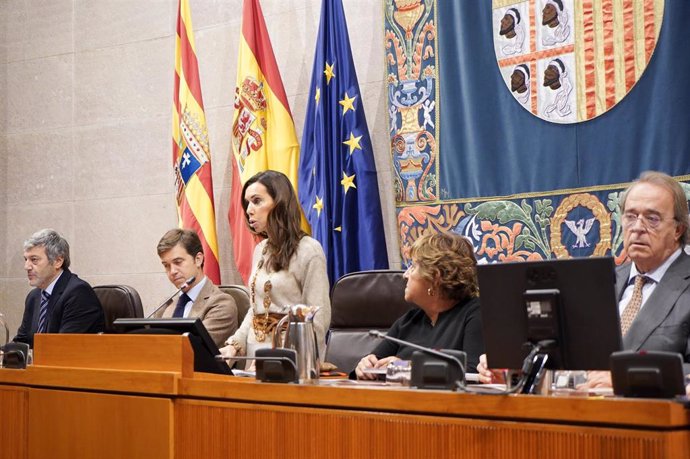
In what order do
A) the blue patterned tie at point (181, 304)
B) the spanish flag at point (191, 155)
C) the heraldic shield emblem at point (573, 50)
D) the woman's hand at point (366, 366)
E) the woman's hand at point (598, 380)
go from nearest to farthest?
the woman's hand at point (598, 380), the woman's hand at point (366, 366), the heraldic shield emblem at point (573, 50), the blue patterned tie at point (181, 304), the spanish flag at point (191, 155)

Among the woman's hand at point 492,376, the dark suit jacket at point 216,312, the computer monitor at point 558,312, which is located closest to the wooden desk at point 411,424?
the computer monitor at point 558,312

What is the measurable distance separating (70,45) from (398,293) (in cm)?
366

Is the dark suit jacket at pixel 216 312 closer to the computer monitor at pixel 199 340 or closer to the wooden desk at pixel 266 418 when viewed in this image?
the wooden desk at pixel 266 418

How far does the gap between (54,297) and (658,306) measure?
3.30 m

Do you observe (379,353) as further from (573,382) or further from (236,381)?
(573,382)

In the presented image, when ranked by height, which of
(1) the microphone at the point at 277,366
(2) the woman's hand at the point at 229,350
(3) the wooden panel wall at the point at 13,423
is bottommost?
(3) the wooden panel wall at the point at 13,423

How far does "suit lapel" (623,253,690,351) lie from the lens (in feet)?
8.99

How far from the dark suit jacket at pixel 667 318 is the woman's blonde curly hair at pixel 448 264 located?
21.6 inches

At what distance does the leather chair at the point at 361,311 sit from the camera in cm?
368

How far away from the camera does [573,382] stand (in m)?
2.14

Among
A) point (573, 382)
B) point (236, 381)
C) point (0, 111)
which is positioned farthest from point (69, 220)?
point (573, 382)

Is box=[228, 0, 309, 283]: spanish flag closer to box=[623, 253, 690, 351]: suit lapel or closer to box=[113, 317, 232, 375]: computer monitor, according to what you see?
box=[113, 317, 232, 375]: computer monitor

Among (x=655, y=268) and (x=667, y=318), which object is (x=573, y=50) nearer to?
(x=655, y=268)

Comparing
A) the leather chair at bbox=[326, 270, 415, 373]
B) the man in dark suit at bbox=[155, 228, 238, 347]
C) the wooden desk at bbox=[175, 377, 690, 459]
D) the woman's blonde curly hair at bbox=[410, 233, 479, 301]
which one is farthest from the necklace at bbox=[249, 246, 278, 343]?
the wooden desk at bbox=[175, 377, 690, 459]
